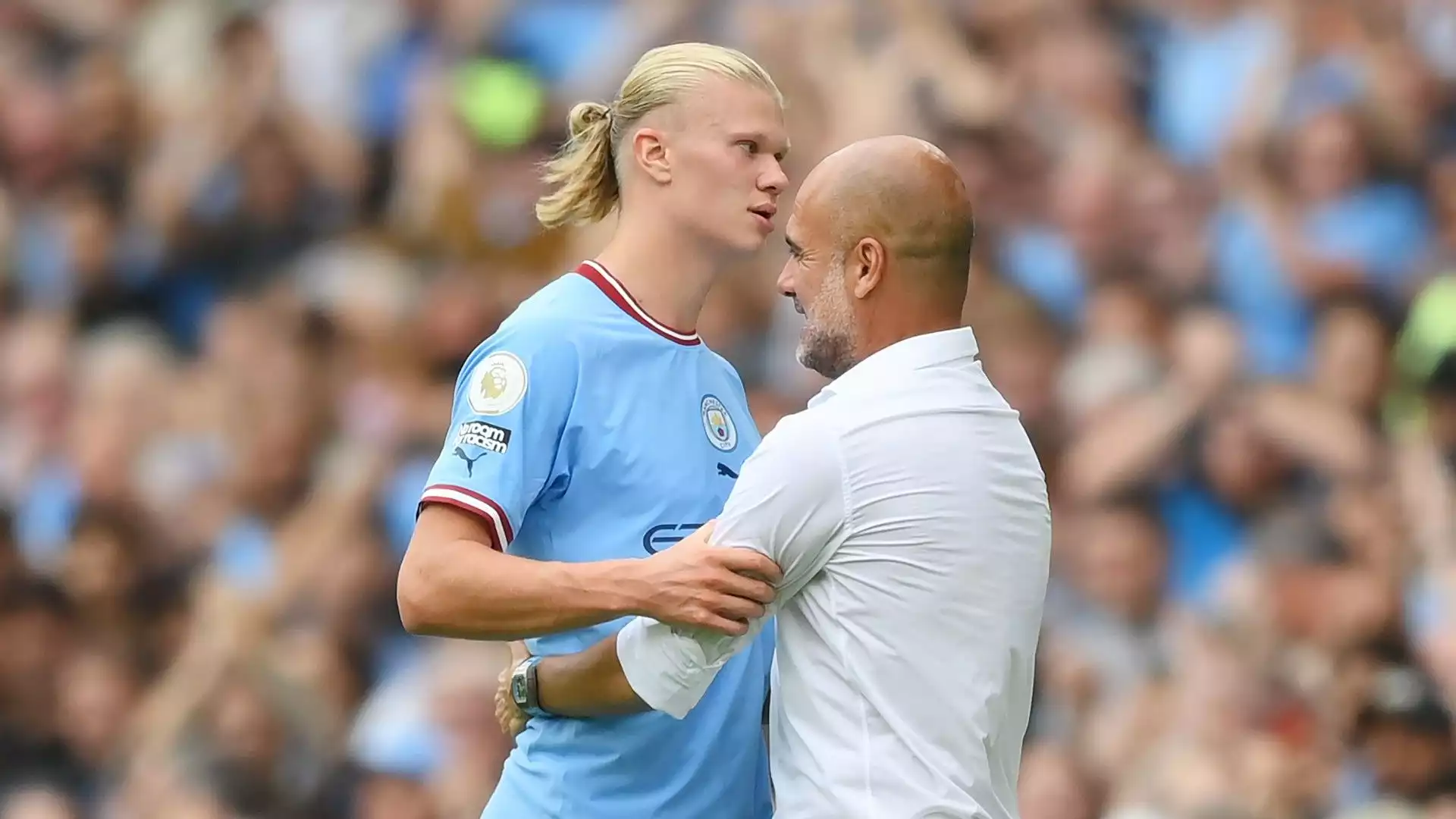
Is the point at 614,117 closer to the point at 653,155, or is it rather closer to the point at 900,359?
the point at 653,155

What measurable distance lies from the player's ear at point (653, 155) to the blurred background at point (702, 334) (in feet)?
9.31

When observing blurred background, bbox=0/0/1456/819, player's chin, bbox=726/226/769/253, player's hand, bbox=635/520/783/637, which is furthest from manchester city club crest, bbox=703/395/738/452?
blurred background, bbox=0/0/1456/819

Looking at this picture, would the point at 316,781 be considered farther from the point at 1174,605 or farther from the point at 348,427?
the point at 1174,605

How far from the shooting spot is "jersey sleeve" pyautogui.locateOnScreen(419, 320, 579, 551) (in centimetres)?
276

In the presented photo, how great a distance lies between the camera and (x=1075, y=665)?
560 cm

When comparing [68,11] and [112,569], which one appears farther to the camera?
[68,11]

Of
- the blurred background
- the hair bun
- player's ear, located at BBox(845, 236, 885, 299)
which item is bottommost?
the blurred background

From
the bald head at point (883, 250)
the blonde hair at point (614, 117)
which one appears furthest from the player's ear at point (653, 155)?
the bald head at point (883, 250)

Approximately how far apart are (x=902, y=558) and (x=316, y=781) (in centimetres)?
457

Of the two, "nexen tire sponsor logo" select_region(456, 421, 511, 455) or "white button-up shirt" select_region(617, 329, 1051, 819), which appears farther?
"nexen tire sponsor logo" select_region(456, 421, 511, 455)

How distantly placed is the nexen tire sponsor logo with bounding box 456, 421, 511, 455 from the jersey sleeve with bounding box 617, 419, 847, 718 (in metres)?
0.37

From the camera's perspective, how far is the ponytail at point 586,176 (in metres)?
3.20

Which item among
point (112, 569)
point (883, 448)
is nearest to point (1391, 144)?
point (883, 448)

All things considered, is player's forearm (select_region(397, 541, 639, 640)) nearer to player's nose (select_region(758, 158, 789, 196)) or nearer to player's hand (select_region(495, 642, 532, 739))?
player's hand (select_region(495, 642, 532, 739))
